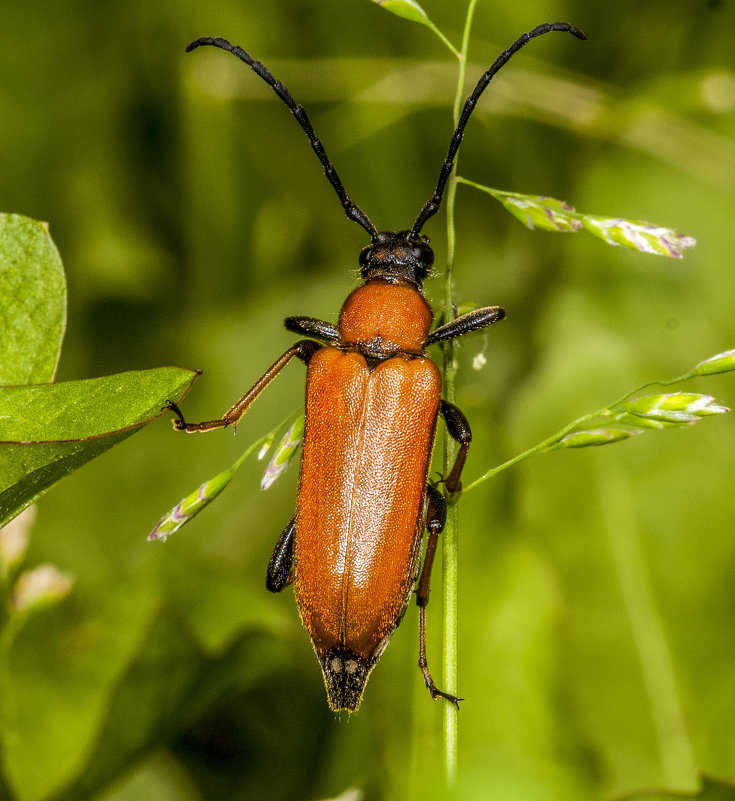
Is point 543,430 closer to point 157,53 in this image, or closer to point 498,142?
point 498,142

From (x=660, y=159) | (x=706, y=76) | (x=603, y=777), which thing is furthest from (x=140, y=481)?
(x=706, y=76)

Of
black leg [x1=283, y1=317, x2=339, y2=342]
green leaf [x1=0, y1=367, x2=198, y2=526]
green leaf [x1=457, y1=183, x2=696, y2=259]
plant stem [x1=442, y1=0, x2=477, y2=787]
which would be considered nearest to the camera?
green leaf [x1=0, y1=367, x2=198, y2=526]

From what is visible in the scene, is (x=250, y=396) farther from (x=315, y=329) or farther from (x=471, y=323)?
(x=471, y=323)

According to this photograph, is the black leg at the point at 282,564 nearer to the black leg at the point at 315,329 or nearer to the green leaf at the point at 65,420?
the black leg at the point at 315,329

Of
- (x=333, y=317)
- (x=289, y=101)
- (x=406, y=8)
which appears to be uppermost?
(x=333, y=317)

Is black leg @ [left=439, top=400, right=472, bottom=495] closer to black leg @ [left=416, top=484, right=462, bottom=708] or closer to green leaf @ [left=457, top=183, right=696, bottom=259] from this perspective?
black leg @ [left=416, top=484, right=462, bottom=708]

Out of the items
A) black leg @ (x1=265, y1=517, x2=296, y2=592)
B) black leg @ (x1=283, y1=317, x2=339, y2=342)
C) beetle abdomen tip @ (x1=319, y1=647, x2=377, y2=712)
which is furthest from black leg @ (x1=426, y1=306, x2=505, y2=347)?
beetle abdomen tip @ (x1=319, y1=647, x2=377, y2=712)

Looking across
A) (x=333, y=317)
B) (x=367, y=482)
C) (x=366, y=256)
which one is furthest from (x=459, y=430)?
(x=333, y=317)
